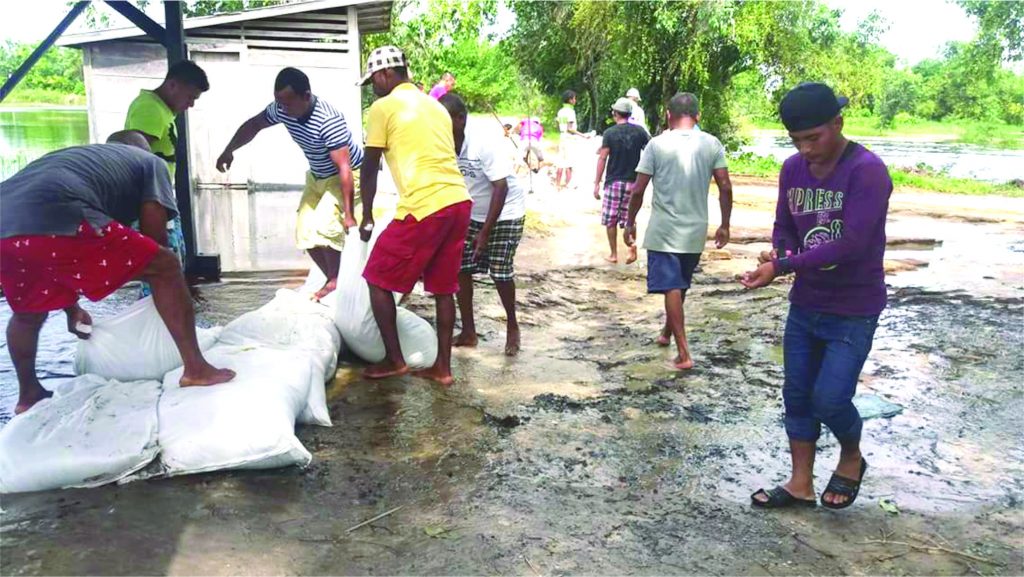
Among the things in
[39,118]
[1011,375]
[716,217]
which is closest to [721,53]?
[716,217]

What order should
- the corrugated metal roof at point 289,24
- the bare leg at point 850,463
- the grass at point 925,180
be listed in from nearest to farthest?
the bare leg at point 850,463, the corrugated metal roof at point 289,24, the grass at point 925,180

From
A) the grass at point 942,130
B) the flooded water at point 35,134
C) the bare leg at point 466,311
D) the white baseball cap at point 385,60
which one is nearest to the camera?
the white baseball cap at point 385,60

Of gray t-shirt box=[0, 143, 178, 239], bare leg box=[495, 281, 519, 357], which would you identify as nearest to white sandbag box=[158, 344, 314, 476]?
gray t-shirt box=[0, 143, 178, 239]

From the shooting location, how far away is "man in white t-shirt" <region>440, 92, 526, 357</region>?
4.27m

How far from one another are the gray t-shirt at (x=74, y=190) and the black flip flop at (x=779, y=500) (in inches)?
98.4

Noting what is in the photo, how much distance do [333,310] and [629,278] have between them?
137 inches

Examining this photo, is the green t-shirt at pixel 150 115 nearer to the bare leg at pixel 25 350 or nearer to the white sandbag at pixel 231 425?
the bare leg at pixel 25 350

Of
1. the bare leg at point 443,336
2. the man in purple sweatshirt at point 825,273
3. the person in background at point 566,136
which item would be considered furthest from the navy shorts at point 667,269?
the person in background at point 566,136

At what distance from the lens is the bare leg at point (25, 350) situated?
3100mm

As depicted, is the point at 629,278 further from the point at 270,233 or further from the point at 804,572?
the point at 804,572

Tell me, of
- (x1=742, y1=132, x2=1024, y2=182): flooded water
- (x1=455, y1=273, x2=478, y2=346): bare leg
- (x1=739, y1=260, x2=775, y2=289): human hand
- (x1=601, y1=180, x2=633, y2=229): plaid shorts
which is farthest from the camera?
(x1=742, y1=132, x2=1024, y2=182): flooded water

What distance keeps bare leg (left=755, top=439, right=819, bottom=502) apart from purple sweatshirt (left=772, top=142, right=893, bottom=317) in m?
0.50

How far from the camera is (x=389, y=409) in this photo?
359 centimetres

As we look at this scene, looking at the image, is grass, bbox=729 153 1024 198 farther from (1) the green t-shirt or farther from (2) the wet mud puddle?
(1) the green t-shirt
